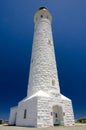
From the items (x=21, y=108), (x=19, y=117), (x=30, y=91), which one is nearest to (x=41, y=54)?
(x=30, y=91)

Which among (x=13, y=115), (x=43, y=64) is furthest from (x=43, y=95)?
(x=13, y=115)

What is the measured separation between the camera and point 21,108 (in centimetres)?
1595

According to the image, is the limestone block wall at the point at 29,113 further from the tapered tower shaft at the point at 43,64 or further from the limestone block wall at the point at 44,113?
the tapered tower shaft at the point at 43,64

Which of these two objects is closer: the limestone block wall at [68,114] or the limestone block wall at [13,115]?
the limestone block wall at [68,114]

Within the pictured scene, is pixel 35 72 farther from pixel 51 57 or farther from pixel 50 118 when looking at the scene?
pixel 50 118

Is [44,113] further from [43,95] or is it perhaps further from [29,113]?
[43,95]

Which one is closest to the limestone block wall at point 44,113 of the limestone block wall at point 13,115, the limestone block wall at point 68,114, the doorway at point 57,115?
the doorway at point 57,115

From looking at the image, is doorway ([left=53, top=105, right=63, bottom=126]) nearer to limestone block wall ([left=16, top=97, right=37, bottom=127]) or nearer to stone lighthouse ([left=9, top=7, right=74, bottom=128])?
stone lighthouse ([left=9, top=7, right=74, bottom=128])

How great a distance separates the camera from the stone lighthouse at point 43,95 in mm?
13633

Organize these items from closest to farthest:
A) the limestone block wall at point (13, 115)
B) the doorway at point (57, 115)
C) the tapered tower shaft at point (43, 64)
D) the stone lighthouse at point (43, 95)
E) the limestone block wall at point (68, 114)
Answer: the stone lighthouse at point (43, 95) → the limestone block wall at point (68, 114) → the doorway at point (57, 115) → the tapered tower shaft at point (43, 64) → the limestone block wall at point (13, 115)

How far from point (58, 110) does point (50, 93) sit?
231 cm

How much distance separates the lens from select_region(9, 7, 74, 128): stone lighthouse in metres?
13.6

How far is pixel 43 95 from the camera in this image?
1466 centimetres

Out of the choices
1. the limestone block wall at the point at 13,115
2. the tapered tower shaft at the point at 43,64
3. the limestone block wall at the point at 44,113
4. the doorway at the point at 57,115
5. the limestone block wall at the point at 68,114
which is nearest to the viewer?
the limestone block wall at the point at 44,113
